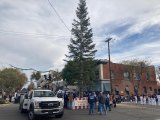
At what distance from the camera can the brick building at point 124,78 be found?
187 ft

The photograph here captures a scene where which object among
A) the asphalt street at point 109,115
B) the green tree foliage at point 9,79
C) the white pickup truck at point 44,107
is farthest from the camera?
the green tree foliage at point 9,79

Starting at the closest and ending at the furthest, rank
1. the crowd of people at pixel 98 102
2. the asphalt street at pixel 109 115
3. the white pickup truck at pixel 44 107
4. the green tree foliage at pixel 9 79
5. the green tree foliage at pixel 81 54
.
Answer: the white pickup truck at pixel 44 107, the asphalt street at pixel 109 115, the crowd of people at pixel 98 102, the green tree foliage at pixel 81 54, the green tree foliage at pixel 9 79

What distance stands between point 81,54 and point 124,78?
13.1m

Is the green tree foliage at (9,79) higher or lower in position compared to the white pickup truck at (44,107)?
higher

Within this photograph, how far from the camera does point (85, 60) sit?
51.3m

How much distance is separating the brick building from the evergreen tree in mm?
5230

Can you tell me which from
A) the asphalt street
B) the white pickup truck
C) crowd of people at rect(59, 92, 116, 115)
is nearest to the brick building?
crowd of people at rect(59, 92, 116, 115)

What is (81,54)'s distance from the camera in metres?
51.4

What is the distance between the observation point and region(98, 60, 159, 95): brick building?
57062mm

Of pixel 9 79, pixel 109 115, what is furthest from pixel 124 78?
pixel 109 115

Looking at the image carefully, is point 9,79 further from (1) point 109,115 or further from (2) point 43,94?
(1) point 109,115

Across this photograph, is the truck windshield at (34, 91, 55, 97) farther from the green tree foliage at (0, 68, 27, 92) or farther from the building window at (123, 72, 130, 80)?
the green tree foliage at (0, 68, 27, 92)

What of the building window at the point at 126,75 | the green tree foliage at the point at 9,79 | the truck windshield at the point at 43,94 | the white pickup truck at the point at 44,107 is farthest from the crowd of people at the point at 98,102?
the green tree foliage at the point at 9,79

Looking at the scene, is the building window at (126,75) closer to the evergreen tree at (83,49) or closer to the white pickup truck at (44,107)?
the evergreen tree at (83,49)
